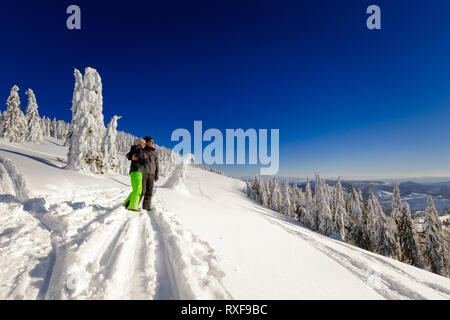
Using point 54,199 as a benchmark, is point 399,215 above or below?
below

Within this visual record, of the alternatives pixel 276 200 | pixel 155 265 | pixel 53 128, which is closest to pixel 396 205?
pixel 155 265

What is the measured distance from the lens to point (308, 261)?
341cm

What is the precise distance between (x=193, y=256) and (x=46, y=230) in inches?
127

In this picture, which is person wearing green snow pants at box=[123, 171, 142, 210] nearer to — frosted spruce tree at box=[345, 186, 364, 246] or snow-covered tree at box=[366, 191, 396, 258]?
snow-covered tree at box=[366, 191, 396, 258]

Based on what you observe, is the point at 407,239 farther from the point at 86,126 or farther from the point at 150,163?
the point at 86,126

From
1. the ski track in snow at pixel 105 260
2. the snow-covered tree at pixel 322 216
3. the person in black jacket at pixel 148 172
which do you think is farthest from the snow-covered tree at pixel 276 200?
the ski track in snow at pixel 105 260

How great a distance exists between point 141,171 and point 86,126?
17731mm

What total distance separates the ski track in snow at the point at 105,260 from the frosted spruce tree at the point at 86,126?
16337mm

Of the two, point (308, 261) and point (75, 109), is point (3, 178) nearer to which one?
point (308, 261)

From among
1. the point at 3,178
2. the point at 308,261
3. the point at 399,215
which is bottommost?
the point at 399,215

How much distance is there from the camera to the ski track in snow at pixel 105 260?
200 centimetres

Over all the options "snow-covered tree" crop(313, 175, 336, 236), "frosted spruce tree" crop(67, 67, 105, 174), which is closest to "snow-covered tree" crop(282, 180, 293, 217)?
"snow-covered tree" crop(313, 175, 336, 236)

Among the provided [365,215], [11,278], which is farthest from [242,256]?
[365,215]
